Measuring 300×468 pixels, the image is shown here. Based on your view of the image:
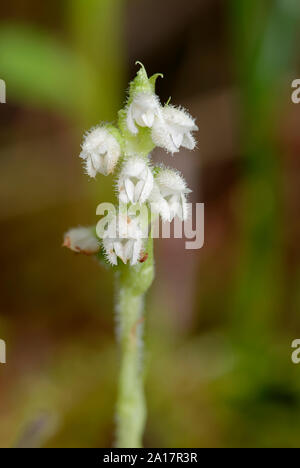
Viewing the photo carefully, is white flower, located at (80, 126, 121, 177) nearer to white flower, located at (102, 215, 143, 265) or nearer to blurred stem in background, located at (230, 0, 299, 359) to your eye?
white flower, located at (102, 215, 143, 265)

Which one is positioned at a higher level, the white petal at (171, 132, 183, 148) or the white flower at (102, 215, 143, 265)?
the white petal at (171, 132, 183, 148)

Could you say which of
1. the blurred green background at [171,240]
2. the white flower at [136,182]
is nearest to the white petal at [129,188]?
the white flower at [136,182]

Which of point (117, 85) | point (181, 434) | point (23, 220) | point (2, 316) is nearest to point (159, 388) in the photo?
point (181, 434)

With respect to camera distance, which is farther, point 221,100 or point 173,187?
point 221,100

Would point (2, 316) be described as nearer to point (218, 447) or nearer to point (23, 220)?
point (23, 220)

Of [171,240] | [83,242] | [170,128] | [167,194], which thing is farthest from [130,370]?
[171,240]

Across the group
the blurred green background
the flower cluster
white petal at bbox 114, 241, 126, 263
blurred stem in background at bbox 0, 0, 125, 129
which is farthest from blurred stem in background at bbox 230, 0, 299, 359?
white petal at bbox 114, 241, 126, 263
